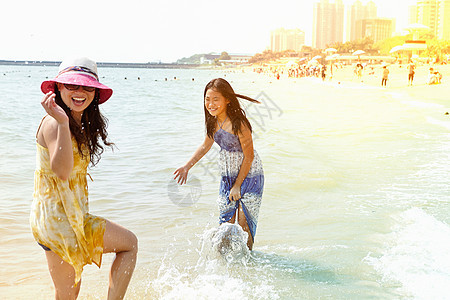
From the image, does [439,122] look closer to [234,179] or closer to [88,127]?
[234,179]

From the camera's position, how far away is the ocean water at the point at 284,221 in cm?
394

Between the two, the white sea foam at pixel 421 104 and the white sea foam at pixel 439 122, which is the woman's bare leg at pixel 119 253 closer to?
the white sea foam at pixel 439 122

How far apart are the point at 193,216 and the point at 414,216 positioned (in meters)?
2.73

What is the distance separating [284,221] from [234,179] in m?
1.83

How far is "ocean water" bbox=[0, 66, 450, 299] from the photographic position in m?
3.94

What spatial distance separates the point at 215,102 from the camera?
399 centimetres

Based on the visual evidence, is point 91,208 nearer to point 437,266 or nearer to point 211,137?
point 211,137

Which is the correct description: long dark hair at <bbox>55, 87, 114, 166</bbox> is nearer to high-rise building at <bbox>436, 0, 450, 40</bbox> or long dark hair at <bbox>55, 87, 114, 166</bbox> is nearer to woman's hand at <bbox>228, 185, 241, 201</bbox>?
woman's hand at <bbox>228, 185, 241, 201</bbox>

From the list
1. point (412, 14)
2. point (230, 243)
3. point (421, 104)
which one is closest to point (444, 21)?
point (412, 14)

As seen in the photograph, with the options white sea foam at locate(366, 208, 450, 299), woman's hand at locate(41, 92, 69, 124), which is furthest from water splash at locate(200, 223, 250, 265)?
woman's hand at locate(41, 92, 69, 124)

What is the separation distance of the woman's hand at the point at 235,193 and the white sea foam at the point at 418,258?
4.65 feet

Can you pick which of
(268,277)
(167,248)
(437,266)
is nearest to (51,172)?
(268,277)

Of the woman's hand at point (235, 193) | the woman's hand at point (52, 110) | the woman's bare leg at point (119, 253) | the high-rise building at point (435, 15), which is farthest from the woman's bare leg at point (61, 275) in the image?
the high-rise building at point (435, 15)

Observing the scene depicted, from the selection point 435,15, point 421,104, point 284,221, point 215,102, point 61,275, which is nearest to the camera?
point 61,275
